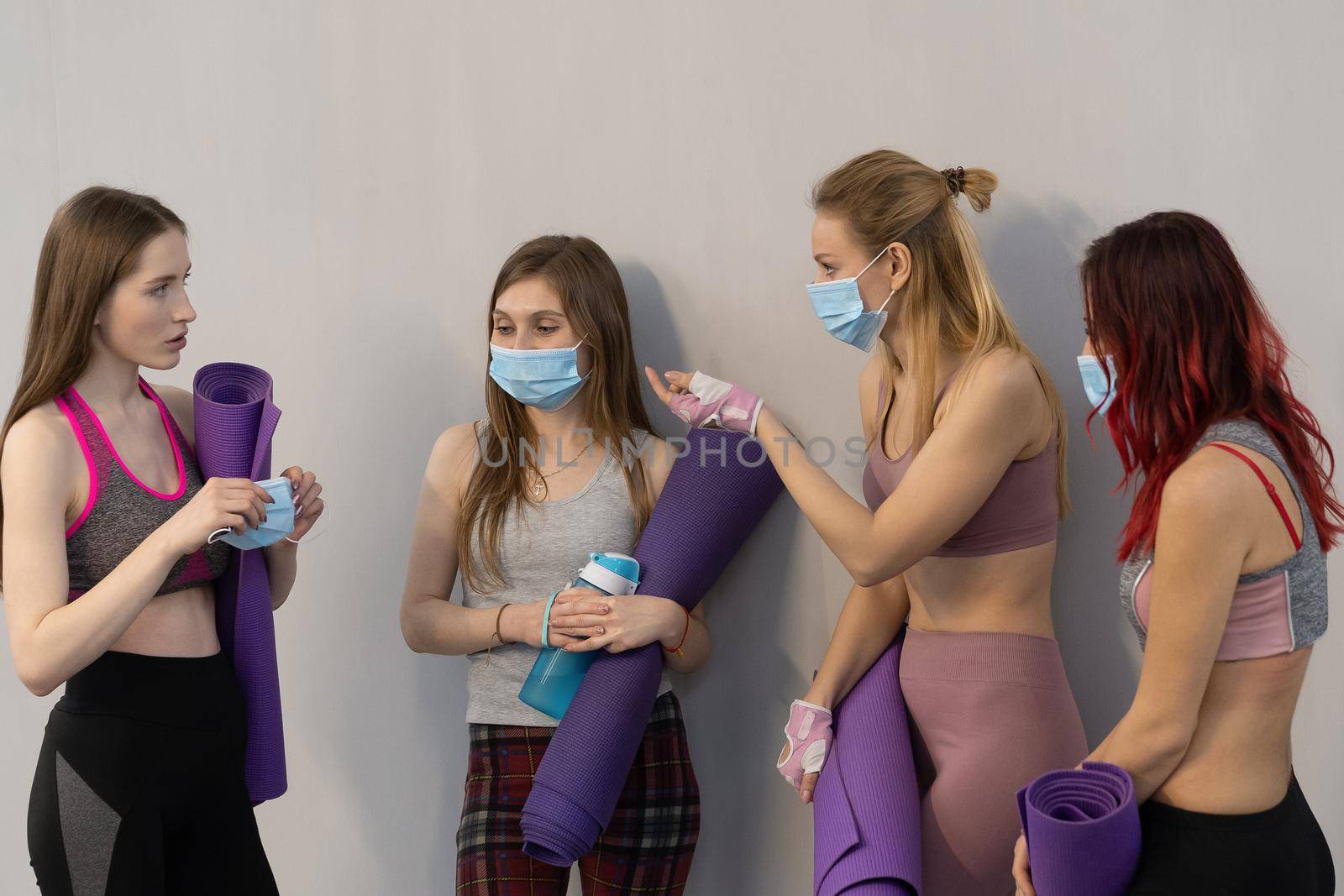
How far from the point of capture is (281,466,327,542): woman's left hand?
1.97 meters

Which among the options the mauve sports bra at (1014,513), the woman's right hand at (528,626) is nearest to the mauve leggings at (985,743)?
the mauve sports bra at (1014,513)

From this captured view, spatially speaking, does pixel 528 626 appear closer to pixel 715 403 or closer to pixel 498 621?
pixel 498 621

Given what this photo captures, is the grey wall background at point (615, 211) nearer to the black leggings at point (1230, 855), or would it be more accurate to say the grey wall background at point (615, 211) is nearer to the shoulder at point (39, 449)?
the black leggings at point (1230, 855)

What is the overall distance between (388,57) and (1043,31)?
1.34m

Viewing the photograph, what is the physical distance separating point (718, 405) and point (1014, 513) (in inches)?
19.4

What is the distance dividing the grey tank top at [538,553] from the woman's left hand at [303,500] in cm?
31

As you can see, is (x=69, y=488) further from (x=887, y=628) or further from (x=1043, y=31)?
(x=1043, y=31)

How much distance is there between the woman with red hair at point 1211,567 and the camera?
1.34m

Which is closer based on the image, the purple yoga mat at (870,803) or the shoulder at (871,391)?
the purple yoga mat at (870,803)

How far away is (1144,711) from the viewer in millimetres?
1388

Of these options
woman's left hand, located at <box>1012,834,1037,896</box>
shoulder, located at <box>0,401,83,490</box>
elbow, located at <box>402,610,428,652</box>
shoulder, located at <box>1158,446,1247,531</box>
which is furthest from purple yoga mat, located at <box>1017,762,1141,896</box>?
shoulder, located at <box>0,401,83,490</box>

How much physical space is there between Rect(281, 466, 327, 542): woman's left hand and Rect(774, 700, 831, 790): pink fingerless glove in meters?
0.86

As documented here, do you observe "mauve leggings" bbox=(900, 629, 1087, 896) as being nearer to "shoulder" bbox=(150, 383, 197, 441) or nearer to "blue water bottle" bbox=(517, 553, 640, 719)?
"blue water bottle" bbox=(517, 553, 640, 719)

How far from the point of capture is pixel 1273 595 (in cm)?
137
